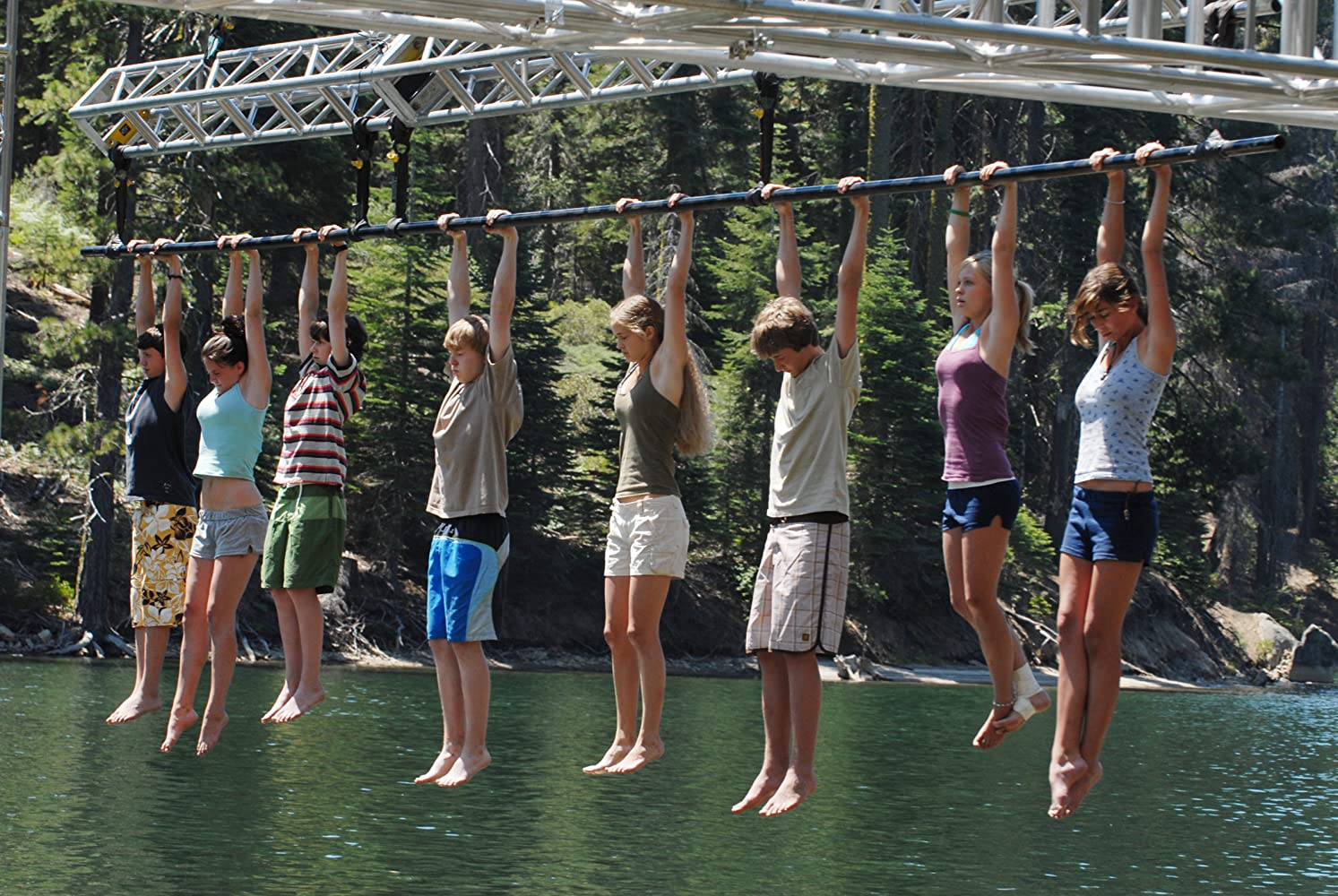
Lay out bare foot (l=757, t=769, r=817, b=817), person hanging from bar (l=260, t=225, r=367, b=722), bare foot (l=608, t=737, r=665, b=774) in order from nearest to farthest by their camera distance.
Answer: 1. bare foot (l=757, t=769, r=817, b=817)
2. bare foot (l=608, t=737, r=665, b=774)
3. person hanging from bar (l=260, t=225, r=367, b=722)

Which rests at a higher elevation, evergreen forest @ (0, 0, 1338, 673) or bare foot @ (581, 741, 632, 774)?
evergreen forest @ (0, 0, 1338, 673)

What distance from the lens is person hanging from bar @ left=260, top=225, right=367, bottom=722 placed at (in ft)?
29.0

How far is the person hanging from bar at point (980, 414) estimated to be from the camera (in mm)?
7195

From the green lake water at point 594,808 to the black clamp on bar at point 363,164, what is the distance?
244 inches

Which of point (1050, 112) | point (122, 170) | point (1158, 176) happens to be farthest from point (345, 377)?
point (1050, 112)

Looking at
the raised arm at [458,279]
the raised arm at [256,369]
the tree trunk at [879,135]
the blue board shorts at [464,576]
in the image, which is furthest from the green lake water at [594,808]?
the tree trunk at [879,135]

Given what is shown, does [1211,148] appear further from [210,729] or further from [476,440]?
[210,729]

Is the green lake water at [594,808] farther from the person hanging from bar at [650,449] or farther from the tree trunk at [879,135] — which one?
the tree trunk at [879,135]

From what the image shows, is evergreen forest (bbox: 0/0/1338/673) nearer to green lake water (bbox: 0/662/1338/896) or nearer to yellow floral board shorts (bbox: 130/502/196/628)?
green lake water (bbox: 0/662/1338/896)

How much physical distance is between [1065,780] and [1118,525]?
0.95m

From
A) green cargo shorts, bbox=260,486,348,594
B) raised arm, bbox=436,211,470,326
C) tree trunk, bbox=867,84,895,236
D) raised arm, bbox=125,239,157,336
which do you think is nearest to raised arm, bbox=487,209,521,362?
raised arm, bbox=436,211,470,326

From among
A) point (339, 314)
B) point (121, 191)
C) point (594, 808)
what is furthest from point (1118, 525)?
point (594, 808)

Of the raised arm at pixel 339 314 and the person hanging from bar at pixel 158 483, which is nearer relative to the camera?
the raised arm at pixel 339 314

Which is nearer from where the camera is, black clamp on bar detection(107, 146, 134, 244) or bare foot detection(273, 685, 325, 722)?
bare foot detection(273, 685, 325, 722)
